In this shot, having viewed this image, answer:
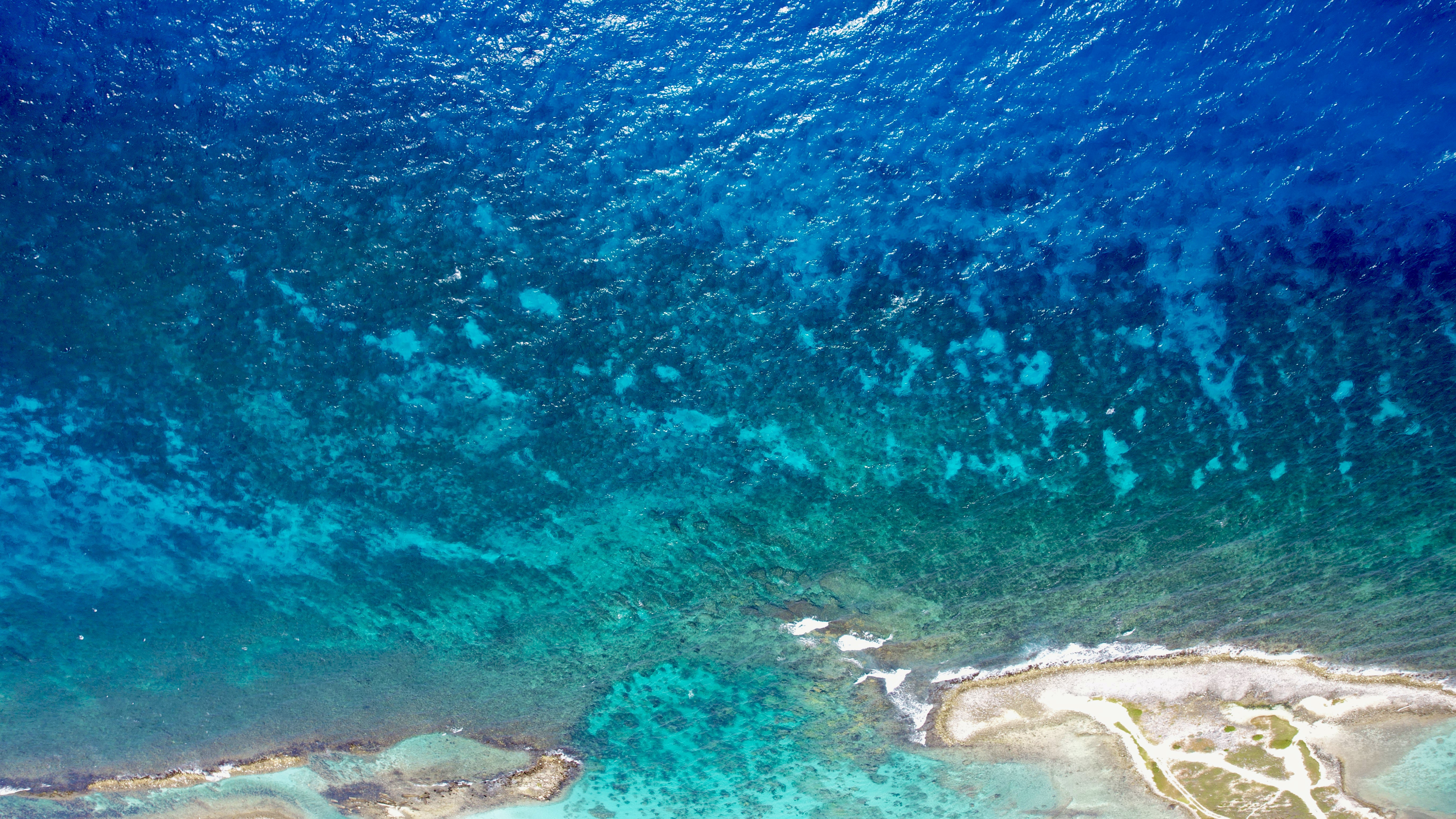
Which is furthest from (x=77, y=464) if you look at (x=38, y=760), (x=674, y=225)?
(x=674, y=225)

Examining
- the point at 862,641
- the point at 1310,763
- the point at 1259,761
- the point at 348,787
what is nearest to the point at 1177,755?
the point at 1259,761

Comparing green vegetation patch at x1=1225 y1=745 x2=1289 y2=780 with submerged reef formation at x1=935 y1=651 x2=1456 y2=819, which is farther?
green vegetation patch at x1=1225 y1=745 x2=1289 y2=780

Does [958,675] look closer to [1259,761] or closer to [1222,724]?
[1222,724]

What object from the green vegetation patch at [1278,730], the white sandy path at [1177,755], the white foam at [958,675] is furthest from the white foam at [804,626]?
the green vegetation patch at [1278,730]

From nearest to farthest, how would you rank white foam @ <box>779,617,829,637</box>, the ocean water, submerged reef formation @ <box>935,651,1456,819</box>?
the ocean water, submerged reef formation @ <box>935,651,1456,819</box>, white foam @ <box>779,617,829,637</box>

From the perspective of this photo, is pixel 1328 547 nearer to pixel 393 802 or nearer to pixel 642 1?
pixel 642 1

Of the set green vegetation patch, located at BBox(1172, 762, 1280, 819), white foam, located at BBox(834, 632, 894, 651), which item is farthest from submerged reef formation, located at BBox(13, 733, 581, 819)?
green vegetation patch, located at BBox(1172, 762, 1280, 819)

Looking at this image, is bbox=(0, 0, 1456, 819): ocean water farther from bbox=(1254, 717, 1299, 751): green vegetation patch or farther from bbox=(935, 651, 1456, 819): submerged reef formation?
bbox=(1254, 717, 1299, 751): green vegetation patch
